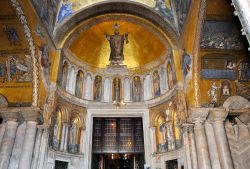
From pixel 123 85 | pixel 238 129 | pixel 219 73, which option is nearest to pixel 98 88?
pixel 123 85

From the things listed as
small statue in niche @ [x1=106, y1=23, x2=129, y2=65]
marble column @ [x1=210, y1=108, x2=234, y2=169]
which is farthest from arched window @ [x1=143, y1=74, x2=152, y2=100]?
marble column @ [x1=210, y1=108, x2=234, y2=169]

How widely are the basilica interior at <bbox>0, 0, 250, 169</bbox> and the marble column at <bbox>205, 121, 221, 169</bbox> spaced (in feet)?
0.14

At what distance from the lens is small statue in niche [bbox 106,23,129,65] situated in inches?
665

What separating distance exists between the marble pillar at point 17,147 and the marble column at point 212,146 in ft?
27.8

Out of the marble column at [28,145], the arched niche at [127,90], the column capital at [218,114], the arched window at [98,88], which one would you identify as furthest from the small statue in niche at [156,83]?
the marble column at [28,145]

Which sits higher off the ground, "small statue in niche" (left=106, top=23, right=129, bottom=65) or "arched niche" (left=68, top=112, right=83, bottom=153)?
"small statue in niche" (left=106, top=23, right=129, bottom=65)

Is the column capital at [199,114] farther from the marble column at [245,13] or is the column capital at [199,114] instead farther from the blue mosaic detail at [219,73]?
the marble column at [245,13]

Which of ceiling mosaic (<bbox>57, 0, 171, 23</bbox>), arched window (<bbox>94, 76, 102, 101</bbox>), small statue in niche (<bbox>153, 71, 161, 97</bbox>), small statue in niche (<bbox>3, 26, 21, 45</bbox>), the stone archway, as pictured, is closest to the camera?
small statue in niche (<bbox>3, 26, 21, 45</bbox>)

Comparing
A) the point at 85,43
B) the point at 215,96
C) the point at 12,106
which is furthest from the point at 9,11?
the point at 215,96

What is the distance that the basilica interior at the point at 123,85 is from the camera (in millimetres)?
11078

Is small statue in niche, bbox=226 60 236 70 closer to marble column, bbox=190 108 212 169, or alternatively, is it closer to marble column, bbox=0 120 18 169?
marble column, bbox=190 108 212 169

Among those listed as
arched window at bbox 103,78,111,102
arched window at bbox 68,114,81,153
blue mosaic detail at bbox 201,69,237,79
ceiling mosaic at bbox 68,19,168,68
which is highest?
ceiling mosaic at bbox 68,19,168,68

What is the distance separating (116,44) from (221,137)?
366 inches

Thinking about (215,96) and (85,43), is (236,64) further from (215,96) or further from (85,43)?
(85,43)
